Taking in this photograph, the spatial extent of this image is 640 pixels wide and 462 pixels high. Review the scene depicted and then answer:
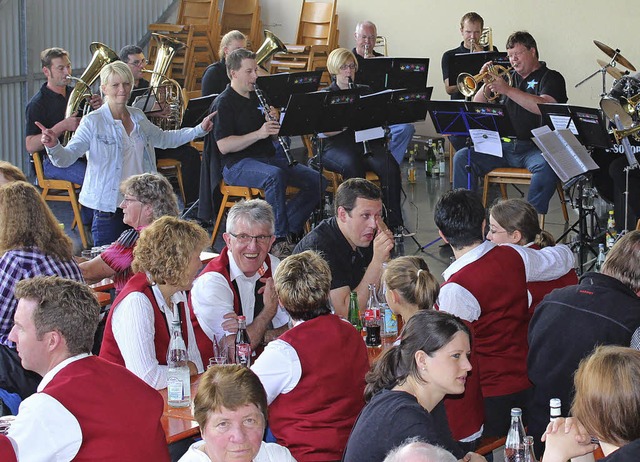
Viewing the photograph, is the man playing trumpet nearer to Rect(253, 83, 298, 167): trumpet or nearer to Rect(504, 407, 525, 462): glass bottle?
Rect(253, 83, 298, 167): trumpet

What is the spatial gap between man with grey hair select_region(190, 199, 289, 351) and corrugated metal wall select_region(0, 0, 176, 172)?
21.0 ft

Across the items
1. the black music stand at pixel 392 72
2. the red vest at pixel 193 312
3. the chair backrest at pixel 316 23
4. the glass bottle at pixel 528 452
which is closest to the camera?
the glass bottle at pixel 528 452

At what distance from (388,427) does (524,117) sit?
19.3 feet

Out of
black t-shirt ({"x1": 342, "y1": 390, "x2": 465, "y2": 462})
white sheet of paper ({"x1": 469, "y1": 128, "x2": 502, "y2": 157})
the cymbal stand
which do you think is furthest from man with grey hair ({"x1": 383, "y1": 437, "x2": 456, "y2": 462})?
white sheet of paper ({"x1": 469, "y1": 128, "x2": 502, "y2": 157})

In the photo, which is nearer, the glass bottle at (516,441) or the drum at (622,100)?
the glass bottle at (516,441)

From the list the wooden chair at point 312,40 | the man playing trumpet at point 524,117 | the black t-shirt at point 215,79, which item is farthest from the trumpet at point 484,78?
the wooden chair at point 312,40

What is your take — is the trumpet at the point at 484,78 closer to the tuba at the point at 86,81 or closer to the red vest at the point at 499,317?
the tuba at the point at 86,81

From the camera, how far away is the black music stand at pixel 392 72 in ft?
31.1

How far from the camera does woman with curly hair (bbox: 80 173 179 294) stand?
17.0 ft

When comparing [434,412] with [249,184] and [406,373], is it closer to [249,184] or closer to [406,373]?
[406,373]

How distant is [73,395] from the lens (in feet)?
9.84

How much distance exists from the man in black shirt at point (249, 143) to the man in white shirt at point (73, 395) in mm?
4506

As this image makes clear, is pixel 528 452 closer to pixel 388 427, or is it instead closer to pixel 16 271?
pixel 388 427

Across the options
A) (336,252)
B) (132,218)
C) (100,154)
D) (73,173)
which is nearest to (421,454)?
(336,252)
